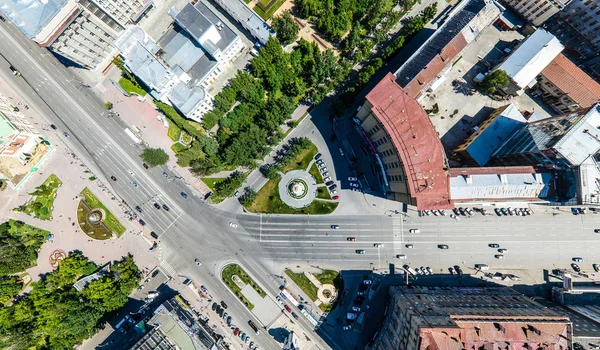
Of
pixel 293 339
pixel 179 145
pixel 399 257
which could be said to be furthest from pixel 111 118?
pixel 399 257

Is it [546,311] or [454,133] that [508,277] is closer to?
[546,311]

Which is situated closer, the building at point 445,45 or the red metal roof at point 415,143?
the red metal roof at point 415,143

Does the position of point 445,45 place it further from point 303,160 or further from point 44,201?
point 44,201

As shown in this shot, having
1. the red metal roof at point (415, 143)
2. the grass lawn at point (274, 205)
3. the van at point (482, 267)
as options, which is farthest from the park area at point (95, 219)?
the van at point (482, 267)

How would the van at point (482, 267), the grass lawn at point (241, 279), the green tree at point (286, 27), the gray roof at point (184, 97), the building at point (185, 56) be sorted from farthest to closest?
the grass lawn at point (241, 279)
the van at point (482, 267)
the green tree at point (286, 27)
the gray roof at point (184, 97)
the building at point (185, 56)

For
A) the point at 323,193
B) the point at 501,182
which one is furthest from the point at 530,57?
the point at 323,193

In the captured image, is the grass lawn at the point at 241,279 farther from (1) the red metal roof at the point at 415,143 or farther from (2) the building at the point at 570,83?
(2) the building at the point at 570,83
